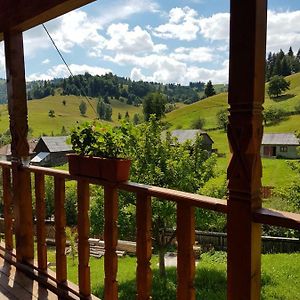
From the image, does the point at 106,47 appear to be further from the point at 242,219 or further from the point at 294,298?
the point at 294,298

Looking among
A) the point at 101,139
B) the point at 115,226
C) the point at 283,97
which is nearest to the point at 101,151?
the point at 101,139

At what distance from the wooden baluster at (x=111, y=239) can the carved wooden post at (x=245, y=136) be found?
28.1 inches

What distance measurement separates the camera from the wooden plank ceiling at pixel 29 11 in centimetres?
205

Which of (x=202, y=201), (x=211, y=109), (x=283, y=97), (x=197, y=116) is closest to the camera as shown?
(x=202, y=201)

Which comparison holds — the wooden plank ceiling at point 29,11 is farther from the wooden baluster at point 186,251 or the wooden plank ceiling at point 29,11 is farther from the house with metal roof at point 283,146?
the house with metal roof at point 283,146

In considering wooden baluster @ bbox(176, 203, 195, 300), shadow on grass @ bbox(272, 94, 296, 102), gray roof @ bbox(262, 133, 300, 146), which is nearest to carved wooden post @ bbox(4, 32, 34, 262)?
wooden baluster @ bbox(176, 203, 195, 300)

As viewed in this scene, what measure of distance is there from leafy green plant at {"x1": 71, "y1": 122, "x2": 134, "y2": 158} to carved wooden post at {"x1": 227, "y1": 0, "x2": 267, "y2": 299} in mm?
755

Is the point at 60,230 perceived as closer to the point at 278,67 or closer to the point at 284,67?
the point at 278,67

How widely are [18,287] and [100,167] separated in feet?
3.49

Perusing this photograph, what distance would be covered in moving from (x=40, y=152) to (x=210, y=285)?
1914 cm

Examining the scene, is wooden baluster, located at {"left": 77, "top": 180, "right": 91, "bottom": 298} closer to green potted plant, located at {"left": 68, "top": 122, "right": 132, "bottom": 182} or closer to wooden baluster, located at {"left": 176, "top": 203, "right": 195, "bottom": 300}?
green potted plant, located at {"left": 68, "top": 122, "right": 132, "bottom": 182}

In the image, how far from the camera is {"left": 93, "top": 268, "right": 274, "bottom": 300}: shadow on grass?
31.1 ft

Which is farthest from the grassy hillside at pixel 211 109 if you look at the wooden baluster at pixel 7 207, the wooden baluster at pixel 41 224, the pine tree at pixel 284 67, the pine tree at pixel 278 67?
the wooden baluster at pixel 41 224

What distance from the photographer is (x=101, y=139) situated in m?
1.84
